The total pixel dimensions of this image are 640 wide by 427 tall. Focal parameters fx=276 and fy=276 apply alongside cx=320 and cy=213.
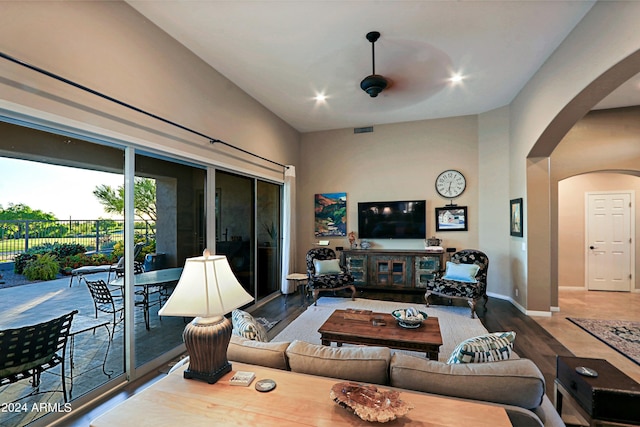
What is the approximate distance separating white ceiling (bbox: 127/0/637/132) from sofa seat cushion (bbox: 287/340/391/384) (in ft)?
9.84

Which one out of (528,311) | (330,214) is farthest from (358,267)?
(528,311)

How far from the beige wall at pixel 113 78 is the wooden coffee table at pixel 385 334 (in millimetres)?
2623

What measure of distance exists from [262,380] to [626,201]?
779 centimetres

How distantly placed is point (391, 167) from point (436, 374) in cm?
516

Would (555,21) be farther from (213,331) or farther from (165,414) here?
(165,414)

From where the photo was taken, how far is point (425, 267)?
5422mm

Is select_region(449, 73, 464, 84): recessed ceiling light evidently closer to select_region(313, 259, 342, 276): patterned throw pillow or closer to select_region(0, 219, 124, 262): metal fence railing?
select_region(313, 259, 342, 276): patterned throw pillow

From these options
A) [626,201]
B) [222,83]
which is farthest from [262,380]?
[626,201]

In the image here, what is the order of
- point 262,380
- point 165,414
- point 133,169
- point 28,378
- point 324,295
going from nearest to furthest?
1. point 165,414
2. point 262,380
3. point 28,378
4. point 133,169
5. point 324,295

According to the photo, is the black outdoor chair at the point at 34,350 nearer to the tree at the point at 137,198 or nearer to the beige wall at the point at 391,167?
the tree at the point at 137,198

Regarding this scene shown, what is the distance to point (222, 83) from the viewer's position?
3971 millimetres

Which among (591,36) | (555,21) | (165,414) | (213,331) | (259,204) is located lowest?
(165,414)

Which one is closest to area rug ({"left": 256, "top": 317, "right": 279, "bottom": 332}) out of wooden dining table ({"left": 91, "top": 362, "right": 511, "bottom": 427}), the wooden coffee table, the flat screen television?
the wooden coffee table

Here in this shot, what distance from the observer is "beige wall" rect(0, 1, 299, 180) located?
191 cm
